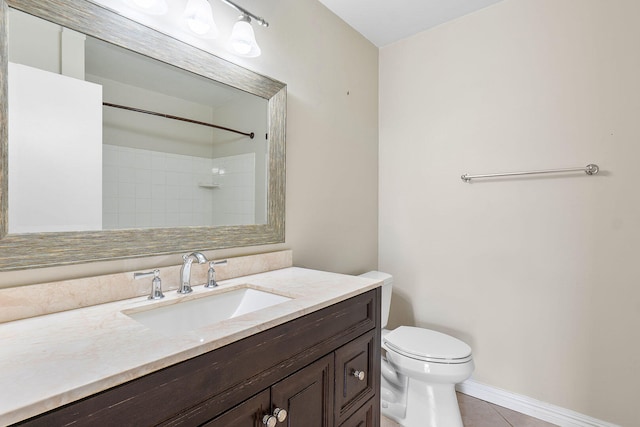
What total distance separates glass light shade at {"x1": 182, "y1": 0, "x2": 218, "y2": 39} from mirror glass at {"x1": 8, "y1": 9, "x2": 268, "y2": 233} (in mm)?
168

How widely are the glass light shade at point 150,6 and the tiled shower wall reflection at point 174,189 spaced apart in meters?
0.48

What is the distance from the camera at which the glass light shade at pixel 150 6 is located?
3.56 ft

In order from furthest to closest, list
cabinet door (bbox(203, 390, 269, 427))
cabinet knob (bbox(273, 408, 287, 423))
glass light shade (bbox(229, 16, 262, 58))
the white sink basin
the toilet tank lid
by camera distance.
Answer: the toilet tank lid → glass light shade (bbox(229, 16, 262, 58)) → the white sink basin → cabinet knob (bbox(273, 408, 287, 423)) → cabinet door (bbox(203, 390, 269, 427))

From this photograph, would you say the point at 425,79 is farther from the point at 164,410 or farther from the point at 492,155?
the point at 164,410

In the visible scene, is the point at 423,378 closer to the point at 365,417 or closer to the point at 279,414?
the point at 365,417

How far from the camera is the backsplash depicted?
0.86 m

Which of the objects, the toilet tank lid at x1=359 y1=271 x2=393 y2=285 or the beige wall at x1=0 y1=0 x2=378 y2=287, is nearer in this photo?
the beige wall at x1=0 y1=0 x2=378 y2=287

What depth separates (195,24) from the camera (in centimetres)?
121

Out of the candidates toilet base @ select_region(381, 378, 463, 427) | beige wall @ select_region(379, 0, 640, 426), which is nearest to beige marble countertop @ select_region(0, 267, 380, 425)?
toilet base @ select_region(381, 378, 463, 427)

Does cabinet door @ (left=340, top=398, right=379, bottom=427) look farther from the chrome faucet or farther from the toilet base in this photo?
the chrome faucet

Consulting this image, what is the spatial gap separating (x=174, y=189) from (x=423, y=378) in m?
1.44

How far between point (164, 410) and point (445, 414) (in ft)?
4.82

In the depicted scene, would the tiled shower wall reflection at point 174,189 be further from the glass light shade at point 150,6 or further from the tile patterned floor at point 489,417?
the tile patterned floor at point 489,417

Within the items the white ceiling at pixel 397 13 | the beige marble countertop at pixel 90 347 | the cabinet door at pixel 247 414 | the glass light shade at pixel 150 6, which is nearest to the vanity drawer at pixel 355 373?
the beige marble countertop at pixel 90 347
